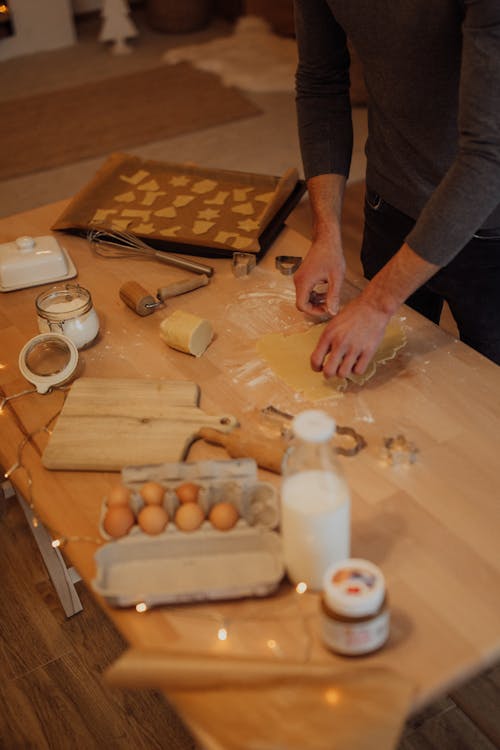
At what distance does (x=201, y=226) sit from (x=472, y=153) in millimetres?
709

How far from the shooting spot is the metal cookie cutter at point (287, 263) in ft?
5.62

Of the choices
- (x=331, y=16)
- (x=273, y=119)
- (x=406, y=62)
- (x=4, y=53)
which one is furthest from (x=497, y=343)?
(x=4, y=53)

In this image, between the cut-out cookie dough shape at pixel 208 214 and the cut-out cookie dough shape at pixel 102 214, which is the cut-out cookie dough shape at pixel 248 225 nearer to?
the cut-out cookie dough shape at pixel 208 214

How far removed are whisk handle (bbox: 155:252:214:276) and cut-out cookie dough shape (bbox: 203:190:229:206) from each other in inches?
7.9

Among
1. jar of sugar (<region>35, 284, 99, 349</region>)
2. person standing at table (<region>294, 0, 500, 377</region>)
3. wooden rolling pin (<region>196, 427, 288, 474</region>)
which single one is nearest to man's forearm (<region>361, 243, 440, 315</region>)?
person standing at table (<region>294, 0, 500, 377</region>)

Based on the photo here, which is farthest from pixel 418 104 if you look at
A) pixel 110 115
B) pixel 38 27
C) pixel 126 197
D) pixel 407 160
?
pixel 38 27

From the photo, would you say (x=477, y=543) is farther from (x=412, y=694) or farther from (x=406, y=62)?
(x=406, y=62)

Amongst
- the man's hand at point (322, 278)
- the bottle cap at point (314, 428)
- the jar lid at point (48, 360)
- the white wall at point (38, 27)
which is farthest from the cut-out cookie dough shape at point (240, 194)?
the white wall at point (38, 27)

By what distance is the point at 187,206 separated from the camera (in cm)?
191

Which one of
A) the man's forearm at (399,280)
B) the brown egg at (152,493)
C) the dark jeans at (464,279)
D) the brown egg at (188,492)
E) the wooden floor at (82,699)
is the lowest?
the wooden floor at (82,699)

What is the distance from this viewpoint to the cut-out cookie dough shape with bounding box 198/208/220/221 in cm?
186

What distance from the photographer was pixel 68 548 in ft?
3.83

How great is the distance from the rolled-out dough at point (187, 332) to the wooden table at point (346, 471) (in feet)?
0.06

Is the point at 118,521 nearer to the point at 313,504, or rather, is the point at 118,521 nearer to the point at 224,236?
the point at 313,504
